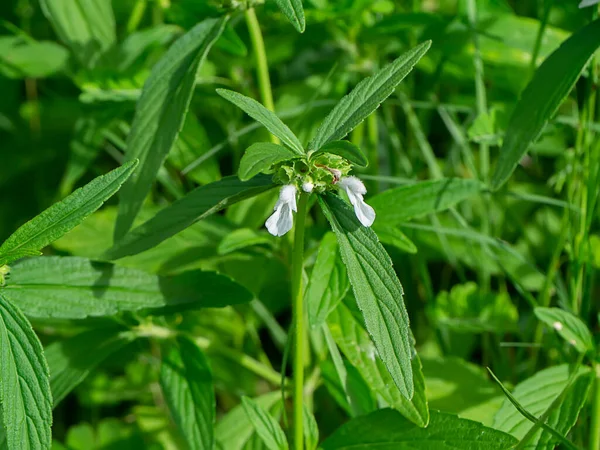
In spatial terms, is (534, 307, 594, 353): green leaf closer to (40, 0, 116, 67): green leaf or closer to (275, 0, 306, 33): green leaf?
(275, 0, 306, 33): green leaf

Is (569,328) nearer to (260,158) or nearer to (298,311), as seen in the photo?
(298,311)

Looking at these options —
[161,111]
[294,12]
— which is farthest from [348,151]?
[161,111]

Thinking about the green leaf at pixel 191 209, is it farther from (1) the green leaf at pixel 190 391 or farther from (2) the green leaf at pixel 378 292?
(1) the green leaf at pixel 190 391

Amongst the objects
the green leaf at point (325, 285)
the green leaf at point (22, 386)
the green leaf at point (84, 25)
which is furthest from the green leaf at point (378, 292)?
the green leaf at point (84, 25)

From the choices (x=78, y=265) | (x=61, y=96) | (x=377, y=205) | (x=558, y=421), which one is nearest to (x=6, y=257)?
(x=78, y=265)

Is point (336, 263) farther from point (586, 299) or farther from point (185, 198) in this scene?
point (586, 299)
